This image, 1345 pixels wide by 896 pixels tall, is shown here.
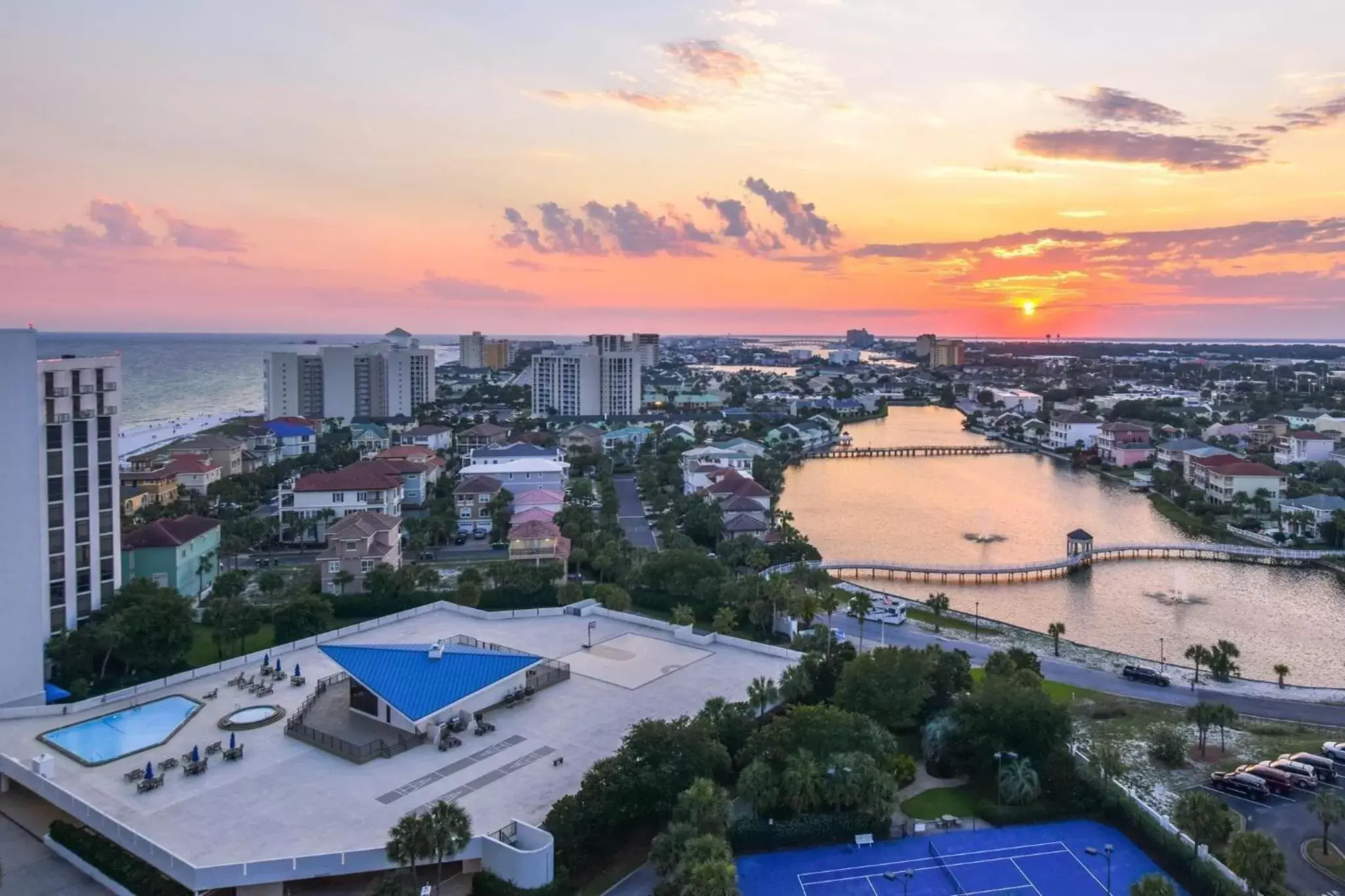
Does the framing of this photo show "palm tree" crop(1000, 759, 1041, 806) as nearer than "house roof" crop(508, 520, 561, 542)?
Yes

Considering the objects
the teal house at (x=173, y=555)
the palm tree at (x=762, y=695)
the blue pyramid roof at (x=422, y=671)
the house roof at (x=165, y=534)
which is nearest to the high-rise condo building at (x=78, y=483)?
the teal house at (x=173, y=555)

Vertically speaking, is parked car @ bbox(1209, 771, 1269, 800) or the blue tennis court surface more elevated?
parked car @ bbox(1209, 771, 1269, 800)

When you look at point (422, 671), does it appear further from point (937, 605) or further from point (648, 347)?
point (648, 347)

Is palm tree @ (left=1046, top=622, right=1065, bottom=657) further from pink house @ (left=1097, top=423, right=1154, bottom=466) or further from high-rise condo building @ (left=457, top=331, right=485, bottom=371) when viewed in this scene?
high-rise condo building @ (left=457, top=331, right=485, bottom=371)

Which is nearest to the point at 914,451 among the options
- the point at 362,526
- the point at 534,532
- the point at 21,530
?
the point at 534,532

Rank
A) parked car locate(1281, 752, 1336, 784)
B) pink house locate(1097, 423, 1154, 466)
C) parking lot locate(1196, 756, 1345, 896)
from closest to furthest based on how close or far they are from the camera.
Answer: parking lot locate(1196, 756, 1345, 896), parked car locate(1281, 752, 1336, 784), pink house locate(1097, 423, 1154, 466)

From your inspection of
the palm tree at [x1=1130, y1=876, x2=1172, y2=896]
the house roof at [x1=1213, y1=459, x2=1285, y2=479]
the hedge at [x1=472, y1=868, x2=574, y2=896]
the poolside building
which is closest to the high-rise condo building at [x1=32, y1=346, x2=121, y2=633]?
the poolside building

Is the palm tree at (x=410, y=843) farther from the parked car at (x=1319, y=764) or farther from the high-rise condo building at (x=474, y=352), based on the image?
the high-rise condo building at (x=474, y=352)

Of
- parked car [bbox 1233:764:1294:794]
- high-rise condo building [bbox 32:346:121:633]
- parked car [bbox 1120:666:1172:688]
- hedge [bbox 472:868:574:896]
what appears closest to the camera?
hedge [bbox 472:868:574:896]
